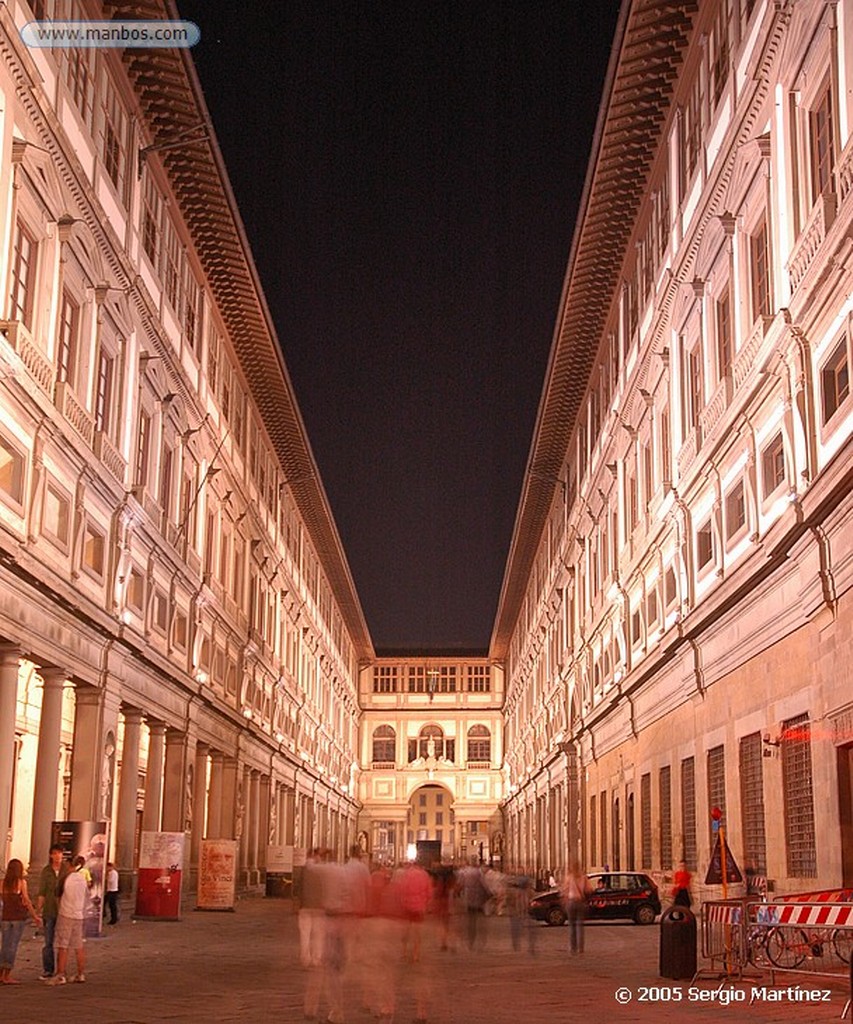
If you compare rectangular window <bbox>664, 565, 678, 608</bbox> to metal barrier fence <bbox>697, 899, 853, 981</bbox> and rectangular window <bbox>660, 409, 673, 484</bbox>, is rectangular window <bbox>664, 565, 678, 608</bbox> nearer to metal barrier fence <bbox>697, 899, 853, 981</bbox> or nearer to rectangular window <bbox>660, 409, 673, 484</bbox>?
rectangular window <bbox>660, 409, 673, 484</bbox>

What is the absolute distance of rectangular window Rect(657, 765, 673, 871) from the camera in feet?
116

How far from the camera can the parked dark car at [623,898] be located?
35094 mm

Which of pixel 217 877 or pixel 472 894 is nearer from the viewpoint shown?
pixel 472 894

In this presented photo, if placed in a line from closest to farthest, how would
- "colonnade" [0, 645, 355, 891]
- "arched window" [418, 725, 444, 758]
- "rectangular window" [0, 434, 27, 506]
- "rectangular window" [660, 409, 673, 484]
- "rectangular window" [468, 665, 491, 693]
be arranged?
"rectangular window" [0, 434, 27, 506] < "colonnade" [0, 645, 355, 891] < "rectangular window" [660, 409, 673, 484] < "arched window" [418, 725, 444, 758] < "rectangular window" [468, 665, 491, 693]

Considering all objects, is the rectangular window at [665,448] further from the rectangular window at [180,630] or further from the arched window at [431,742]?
the arched window at [431,742]

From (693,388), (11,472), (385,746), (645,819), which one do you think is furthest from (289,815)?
(11,472)

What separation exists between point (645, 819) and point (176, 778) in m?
13.7

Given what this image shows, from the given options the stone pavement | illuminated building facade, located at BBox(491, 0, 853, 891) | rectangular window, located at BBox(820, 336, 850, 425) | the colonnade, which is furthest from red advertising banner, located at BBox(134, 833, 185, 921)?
rectangular window, located at BBox(820, 336, 850, 425)

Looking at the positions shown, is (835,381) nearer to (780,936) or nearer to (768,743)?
(768,743)

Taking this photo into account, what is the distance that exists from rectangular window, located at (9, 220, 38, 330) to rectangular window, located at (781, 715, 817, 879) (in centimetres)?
1493

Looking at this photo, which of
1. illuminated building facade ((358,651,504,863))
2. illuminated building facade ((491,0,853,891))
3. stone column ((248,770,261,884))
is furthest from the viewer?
illuminated building facade ((358,651,504,863))

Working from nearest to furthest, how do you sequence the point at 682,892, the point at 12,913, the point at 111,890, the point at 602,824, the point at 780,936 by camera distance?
the point at 12,913, the point at 780,936, the point at 682,892, the point at 111,890, the point at 602,824

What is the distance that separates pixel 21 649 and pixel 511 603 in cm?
6412

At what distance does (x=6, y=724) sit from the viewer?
24656 mm
